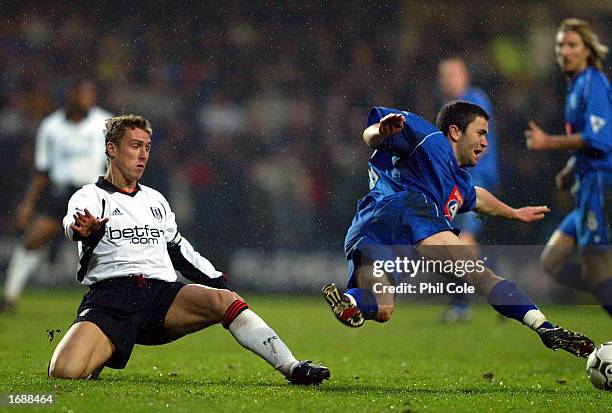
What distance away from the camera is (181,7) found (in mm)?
9750

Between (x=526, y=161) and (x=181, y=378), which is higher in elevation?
(x=526, y=161)

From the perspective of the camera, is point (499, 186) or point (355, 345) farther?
point (499, 186)

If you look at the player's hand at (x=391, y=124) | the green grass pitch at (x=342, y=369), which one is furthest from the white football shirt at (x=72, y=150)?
the player's hand at (x=391, y=124)

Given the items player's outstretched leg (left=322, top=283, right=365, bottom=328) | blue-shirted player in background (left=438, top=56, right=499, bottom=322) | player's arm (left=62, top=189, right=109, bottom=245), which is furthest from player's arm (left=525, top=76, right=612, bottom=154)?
player's arm (left=62, top=189, right=109, bottom=245)

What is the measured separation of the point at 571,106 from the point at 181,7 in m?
4.04

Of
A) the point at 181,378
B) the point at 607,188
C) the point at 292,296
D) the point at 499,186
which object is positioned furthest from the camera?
the point at 292,296

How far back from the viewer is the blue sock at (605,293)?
7277 mm

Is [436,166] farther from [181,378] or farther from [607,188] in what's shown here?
[607,188]

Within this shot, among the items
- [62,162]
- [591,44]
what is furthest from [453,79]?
[62,162]

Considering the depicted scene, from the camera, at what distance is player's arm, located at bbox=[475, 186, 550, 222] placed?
5871 mm

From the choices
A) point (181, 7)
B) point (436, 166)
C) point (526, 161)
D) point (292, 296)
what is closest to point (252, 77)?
point (181, 7)

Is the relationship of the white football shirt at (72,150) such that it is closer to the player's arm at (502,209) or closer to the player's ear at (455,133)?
the player's ear at (455,133)

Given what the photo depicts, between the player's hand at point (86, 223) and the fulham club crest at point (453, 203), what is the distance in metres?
1.97

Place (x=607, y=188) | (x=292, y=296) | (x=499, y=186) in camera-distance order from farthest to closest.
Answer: (x=292, y=296) < (x=499, y=186) < (x=607, y=188)
